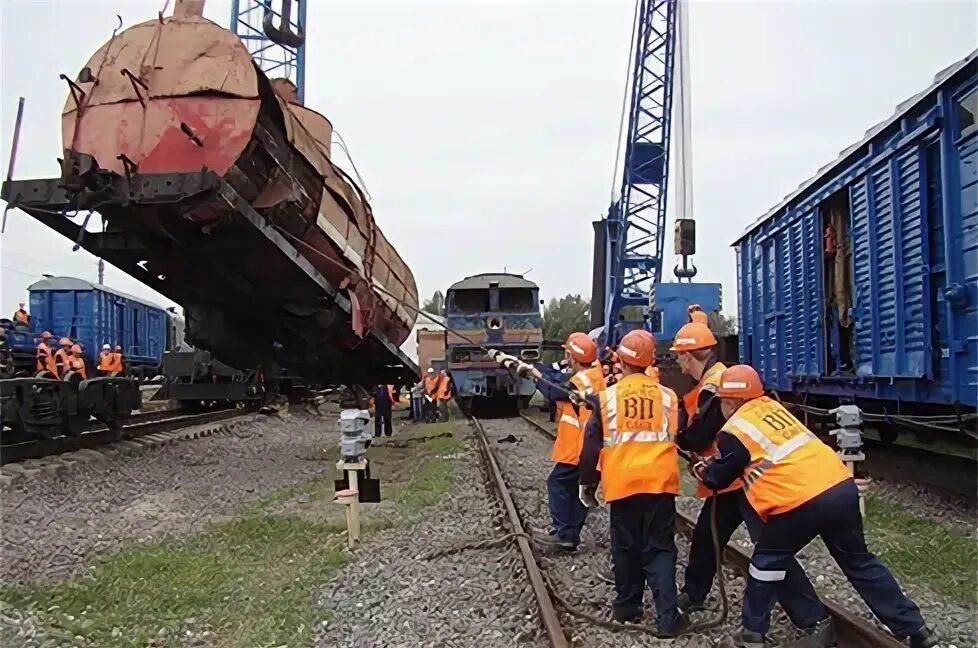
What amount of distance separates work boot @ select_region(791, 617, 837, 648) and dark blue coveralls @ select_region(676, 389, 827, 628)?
3 cm

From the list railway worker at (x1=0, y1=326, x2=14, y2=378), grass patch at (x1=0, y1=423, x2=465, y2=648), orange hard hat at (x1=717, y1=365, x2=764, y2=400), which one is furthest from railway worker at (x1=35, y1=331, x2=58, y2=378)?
orange hard hat at (x1=717, y1=365, x2=764, y2=400)

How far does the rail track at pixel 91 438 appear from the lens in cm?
872

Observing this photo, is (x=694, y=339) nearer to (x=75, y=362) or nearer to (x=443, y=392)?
(x=75, y=362)

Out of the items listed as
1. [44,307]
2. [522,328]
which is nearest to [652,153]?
[522,328]

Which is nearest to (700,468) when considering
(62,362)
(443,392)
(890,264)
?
(890,264)

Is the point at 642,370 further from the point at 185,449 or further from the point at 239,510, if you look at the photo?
the point at 185,449

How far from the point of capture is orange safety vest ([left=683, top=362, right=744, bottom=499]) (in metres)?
4.26

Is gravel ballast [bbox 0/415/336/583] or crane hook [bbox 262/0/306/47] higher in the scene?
crane hook [bbox 262/0/306/47]

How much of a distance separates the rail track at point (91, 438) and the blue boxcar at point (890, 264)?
27.8 ft

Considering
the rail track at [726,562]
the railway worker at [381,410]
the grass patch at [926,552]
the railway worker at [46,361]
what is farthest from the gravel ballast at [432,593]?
the railway worker at [46,361]

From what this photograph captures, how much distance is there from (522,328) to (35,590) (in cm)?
1437

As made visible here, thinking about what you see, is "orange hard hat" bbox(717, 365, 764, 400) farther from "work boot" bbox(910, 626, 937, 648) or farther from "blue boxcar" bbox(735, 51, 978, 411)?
"blue boxcar" bbox(735, 51, 978, 411)

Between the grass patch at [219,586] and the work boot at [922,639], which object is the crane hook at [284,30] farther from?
the work boot at [922,639]

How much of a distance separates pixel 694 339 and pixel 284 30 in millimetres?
21716
